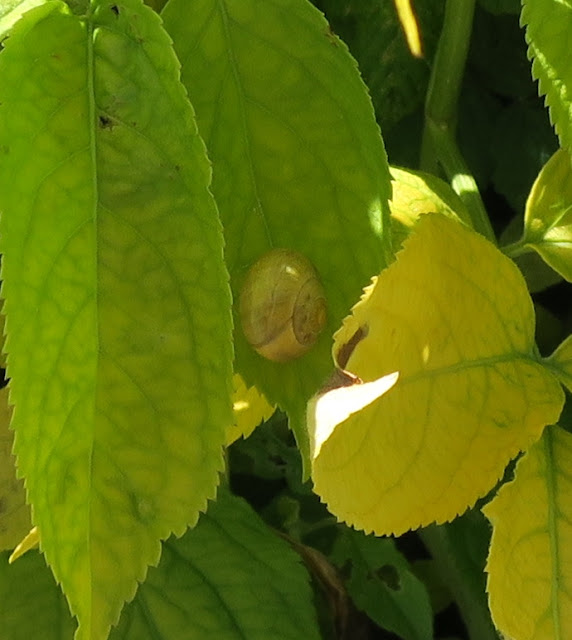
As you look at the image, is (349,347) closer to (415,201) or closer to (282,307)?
(282,307)

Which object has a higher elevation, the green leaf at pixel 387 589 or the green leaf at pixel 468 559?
the green leaf at pixel 468 559

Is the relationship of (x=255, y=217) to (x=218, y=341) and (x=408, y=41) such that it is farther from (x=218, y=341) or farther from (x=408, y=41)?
(x=408, y=41)

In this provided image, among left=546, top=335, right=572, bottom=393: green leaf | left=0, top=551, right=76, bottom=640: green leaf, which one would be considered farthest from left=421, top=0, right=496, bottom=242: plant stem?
left=0, top=551, right=76, bottom=640: green leaf

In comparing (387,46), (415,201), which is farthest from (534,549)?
(387,46)

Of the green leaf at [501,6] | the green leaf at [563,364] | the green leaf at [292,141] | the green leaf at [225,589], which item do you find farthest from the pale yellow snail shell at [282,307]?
the green leaf at [501,6]

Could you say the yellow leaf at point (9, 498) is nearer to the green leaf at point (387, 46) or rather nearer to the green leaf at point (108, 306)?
the green leaf at point (108, 306)

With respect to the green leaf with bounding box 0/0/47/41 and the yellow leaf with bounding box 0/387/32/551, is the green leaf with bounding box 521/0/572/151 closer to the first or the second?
the green leaf with bounding box 0/0/47/41

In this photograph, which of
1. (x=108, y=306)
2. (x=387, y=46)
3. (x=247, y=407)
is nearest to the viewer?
(x=108, y=306)
